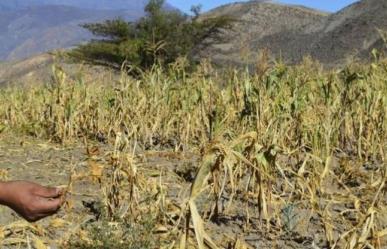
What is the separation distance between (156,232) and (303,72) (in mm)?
3327

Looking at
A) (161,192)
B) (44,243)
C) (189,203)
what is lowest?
(44,243)

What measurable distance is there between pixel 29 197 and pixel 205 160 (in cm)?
48

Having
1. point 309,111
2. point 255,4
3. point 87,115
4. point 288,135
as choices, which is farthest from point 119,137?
point 255,4

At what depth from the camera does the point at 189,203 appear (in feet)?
6.18

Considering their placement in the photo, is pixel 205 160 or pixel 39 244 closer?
pixel 205 160

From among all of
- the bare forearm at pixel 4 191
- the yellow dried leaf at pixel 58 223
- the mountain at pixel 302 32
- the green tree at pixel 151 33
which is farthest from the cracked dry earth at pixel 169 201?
the mountain at pixel 302 32

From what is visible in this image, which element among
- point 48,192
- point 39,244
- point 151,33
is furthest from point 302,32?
point 48,192

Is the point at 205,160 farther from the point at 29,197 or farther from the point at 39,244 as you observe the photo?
the point at 39,244

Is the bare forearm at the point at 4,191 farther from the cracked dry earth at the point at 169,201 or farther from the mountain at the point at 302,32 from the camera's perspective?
the mountain at the point at 302,32

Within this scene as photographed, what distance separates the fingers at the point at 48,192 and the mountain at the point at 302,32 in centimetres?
2232

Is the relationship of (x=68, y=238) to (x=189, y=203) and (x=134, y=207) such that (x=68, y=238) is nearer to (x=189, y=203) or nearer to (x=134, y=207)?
(x=134, y=207)

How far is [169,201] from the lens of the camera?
3.06 metres

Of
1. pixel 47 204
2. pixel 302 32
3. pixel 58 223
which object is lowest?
pixel 58 223

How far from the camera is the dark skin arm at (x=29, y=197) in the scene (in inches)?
72.4
